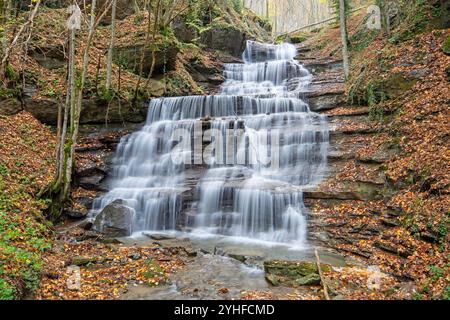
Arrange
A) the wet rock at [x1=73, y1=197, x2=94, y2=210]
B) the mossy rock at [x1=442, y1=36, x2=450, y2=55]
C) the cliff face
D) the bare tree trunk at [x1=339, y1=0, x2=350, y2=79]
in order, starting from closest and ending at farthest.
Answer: the wet rock at [x1=73, y1=197, x2=94, y2=210]
the mossy rock at [x1=442, y1=36, x2=450, y2=55]
the cliff face
the bare tree trunk at [x1=339, y1=0, x2=350, y2=79]

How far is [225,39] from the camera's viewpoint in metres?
23.8

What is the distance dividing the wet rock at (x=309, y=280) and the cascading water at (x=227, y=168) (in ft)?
9.57

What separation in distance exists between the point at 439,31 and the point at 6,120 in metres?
17.5

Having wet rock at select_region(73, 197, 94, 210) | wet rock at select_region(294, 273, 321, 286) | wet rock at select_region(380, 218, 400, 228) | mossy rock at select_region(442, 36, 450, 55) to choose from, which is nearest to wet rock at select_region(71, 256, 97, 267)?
wet rock at select_region(73, 197, 94, 210)

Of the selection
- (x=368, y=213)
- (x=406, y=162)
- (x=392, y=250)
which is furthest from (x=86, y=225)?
(x=406, y=162)

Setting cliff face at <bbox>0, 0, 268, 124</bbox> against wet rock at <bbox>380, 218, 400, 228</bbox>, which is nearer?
wet rock at <bbox>380, 218, 400, 228</bbox>

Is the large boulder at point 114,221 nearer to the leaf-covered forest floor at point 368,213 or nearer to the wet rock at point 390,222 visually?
the leaf-covered forest floor at point 368,213

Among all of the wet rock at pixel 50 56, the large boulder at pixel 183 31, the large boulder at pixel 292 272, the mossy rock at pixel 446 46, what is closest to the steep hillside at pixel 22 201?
the wet rock at pixel 50 56

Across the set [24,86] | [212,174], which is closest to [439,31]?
[212,174]

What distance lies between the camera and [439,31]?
1398 centimetres

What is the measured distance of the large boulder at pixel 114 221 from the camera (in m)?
10.2

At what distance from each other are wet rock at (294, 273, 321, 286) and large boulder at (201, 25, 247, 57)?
776 inches

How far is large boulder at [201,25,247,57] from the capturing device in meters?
23.5

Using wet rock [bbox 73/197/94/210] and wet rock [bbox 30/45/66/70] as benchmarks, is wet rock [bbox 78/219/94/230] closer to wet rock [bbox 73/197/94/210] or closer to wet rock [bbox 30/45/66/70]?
wet rock [bbox 73/197/94/210]
